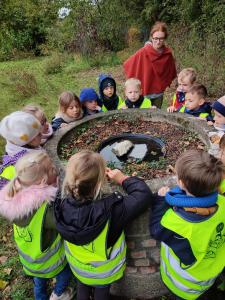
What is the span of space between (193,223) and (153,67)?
4.09m

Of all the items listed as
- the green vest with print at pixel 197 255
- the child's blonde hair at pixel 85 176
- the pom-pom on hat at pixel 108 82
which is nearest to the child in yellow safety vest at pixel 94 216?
the child's blonde hair at pixel 85 176

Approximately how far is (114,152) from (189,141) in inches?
39.6

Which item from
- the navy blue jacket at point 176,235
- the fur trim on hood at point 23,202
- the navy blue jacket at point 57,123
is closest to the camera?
the navy blue jacket at point 176,235

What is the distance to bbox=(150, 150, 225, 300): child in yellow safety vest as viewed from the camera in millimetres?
2248

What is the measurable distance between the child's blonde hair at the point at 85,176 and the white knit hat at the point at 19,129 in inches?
39.5

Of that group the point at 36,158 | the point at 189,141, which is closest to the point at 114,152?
the point at 189,141

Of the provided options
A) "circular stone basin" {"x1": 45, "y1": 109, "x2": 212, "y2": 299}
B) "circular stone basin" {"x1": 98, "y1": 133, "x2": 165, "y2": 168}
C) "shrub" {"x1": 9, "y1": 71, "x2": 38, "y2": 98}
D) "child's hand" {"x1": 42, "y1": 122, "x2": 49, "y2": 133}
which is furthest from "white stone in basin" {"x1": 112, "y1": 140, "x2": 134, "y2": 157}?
"shrub" {"x1": 9, "y1": 71, "x2": 38, "y2": 98}

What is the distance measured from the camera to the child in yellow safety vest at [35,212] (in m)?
2.60

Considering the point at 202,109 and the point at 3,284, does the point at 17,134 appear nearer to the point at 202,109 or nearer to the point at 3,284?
the point at 3,284

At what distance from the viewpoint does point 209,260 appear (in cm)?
252

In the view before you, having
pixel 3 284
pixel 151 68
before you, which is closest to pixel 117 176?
pixel 3 284

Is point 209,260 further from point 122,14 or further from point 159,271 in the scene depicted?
point 122,14

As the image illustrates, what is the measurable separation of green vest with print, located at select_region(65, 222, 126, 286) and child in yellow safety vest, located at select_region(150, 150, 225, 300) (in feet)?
1.35

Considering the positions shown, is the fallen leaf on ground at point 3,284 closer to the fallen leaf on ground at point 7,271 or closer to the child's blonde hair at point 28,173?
the fallen leaf on ground at point 7,271
